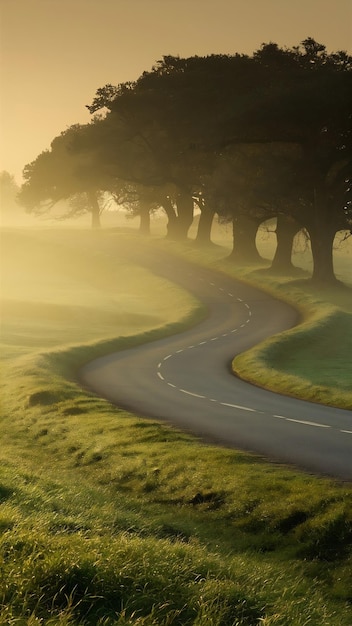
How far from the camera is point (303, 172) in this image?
71750mm

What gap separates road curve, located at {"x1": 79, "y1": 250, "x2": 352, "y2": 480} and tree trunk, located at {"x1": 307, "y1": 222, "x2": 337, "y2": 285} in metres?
12.2

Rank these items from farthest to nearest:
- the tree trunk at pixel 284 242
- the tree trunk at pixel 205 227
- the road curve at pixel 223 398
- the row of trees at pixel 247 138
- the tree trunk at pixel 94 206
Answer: the tree trunk at pixel 94 206
the tree trunk at pixel 205 227
the tree trunk at pixel 284 242
the row of trees at pixel 247 138
the road curve at pixel 223 398

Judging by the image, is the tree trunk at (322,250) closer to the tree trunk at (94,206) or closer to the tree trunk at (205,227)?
the tree trunk at (205,227)

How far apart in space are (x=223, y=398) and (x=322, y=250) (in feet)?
148

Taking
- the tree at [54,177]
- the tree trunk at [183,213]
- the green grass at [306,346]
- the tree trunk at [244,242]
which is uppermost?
the tree at [54,177]

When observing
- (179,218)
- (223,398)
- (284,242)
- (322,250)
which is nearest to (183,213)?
(179,218)

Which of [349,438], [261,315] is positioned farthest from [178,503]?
[261,315]

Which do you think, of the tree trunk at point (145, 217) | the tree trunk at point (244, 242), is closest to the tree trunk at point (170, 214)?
the tree trunk at point (145, 217)

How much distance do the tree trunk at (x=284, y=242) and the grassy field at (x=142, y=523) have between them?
134 feet

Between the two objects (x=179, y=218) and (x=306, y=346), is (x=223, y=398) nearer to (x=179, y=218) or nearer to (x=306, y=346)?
(x=306, y=346)

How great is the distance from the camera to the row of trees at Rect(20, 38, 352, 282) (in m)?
69.0

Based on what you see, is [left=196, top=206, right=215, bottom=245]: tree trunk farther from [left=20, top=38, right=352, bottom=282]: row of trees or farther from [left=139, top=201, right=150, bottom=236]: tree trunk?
[left=139, top=201, right=150, bottom=236]: tree trunk

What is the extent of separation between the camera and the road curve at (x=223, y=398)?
24.0m

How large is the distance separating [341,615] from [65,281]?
83.4 meters
